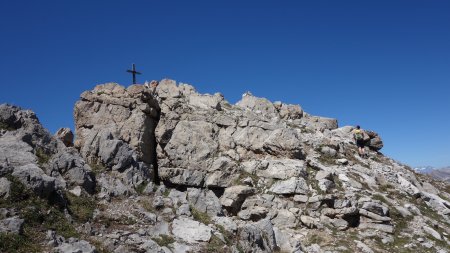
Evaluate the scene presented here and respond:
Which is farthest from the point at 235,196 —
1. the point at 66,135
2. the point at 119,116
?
the point at 66,135

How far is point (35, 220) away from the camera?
16.0 meters

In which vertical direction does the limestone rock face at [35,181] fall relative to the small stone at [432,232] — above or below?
above

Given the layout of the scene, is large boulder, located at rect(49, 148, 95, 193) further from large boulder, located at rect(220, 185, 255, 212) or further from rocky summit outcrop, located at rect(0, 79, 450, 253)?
large boulder, located at rect(220, 185, 255, 212)

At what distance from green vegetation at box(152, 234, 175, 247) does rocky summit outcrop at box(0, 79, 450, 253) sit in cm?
6

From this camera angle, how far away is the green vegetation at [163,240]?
1742 centimetres

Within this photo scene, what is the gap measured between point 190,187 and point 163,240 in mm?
8630

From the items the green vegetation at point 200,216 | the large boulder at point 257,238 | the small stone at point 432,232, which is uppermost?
the green vegetation at point 200,216

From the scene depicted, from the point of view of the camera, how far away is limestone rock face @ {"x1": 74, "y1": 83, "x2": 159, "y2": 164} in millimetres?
26594

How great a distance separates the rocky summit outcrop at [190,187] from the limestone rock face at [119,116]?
9 cm

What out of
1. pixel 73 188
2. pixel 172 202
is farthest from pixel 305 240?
pixel 73 188

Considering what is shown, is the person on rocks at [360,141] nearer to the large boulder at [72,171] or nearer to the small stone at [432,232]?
the small stone at [432,232]

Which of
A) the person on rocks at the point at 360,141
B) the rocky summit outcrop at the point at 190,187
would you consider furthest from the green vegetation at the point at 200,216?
the person on rocks at the point at 360,141

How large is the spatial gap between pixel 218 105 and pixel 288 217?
13991mm

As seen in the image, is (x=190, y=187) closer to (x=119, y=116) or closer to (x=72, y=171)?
(x=119, y=116)
